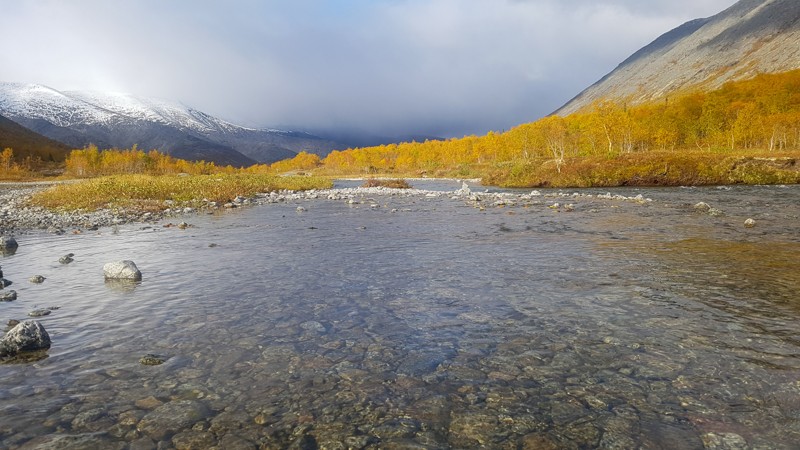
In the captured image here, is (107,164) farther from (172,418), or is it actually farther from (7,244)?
(172,418)

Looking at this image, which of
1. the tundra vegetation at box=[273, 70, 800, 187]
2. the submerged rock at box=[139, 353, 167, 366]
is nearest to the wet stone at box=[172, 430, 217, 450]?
the submerged rock at box=[139, 353, 167, 366]

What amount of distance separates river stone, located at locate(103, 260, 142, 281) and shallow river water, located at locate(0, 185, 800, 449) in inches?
19.5

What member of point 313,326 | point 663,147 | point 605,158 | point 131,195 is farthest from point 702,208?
point 663,147

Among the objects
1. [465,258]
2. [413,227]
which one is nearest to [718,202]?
[413,227]

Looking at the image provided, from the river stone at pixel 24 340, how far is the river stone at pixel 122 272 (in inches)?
171

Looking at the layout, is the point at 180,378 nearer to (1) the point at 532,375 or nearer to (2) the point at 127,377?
(2) the point at 127,377

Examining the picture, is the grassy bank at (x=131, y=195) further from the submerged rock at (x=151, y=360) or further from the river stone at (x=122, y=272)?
the submerged rock at (x=151, y=360)

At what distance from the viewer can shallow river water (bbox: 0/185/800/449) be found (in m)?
4.63

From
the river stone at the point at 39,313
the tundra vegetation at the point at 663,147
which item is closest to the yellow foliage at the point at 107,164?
the tundra vegetation at the point at 663,147

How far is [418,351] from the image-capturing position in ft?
21.7

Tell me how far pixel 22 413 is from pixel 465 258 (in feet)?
35.6

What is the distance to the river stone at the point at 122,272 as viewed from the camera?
11.1m

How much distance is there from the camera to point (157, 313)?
8516 millimetres

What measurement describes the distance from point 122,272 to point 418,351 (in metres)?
8.81
